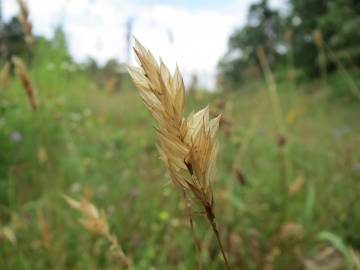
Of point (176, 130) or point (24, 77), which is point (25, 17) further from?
point (176, 130)

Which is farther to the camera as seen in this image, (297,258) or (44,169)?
(44,169)

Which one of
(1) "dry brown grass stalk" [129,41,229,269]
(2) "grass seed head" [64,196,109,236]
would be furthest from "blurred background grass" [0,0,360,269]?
(1) "dry brown grass stalk" [129,41,229,269]

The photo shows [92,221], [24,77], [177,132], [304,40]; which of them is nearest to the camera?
[177,132]

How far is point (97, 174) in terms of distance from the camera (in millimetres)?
2602

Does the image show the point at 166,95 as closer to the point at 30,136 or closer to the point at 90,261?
the point at 90,261

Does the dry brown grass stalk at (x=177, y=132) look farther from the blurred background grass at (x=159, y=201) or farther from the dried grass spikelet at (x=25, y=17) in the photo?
the dried grass spikelet at (x=25, y=17)

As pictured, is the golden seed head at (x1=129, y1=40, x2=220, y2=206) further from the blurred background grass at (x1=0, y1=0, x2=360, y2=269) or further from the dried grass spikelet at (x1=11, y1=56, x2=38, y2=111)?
the dried grass spikelet at (x1=11, y1=56, x2=38, y2=111)

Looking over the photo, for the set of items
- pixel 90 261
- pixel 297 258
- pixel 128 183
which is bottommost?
pixel 297 258

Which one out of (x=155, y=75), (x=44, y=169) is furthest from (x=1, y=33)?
(x=155, y=75)

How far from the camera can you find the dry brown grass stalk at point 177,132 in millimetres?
406

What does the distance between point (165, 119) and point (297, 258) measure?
1.57 m

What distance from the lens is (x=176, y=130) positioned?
409 millimetres

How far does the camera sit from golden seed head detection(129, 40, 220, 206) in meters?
0.41

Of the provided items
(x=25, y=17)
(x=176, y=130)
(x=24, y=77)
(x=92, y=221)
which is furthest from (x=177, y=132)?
Result: (x=25, y=17)
